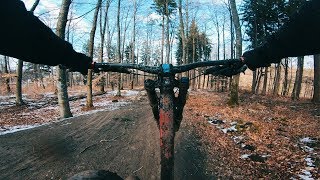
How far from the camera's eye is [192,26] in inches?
2178

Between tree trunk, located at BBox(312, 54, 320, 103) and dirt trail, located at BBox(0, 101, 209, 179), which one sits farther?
tree trunk, located at BBox(312, 54, 320, 103)

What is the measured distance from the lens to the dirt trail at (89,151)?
681 centimetres

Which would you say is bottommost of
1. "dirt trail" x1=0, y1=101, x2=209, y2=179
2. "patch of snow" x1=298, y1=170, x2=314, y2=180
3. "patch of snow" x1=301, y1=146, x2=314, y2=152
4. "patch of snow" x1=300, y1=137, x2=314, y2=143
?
"patch of snow" x1=298, y1=170, x2=314, y2=180

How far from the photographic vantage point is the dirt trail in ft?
22.3

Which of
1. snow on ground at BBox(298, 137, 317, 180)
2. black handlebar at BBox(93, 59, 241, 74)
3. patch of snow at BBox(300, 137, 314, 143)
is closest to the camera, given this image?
black handlebar at BBox(93, 59, 241, 74)

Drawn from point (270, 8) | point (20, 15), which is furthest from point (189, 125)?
point (270, 8)

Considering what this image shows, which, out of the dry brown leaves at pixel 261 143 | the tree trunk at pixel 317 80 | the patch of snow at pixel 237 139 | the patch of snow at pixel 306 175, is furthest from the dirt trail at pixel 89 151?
the tree trunk at pixel 317 80

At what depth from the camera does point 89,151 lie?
804 centimetres

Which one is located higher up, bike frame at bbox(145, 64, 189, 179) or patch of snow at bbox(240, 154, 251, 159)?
bike frame at bbox(145, 64, 189, 179)

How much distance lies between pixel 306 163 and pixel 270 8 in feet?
99.4

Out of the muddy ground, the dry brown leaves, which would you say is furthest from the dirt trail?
the dry brown leaves

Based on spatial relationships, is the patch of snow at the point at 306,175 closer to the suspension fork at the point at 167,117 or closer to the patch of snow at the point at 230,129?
the patch of snow at the point at 230,129

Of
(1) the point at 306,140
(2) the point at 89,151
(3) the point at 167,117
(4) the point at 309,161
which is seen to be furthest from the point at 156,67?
(1) the point at 306,140

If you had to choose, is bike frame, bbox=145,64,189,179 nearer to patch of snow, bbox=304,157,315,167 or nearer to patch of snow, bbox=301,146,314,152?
patch of snow, bbox=304,157,315,167
